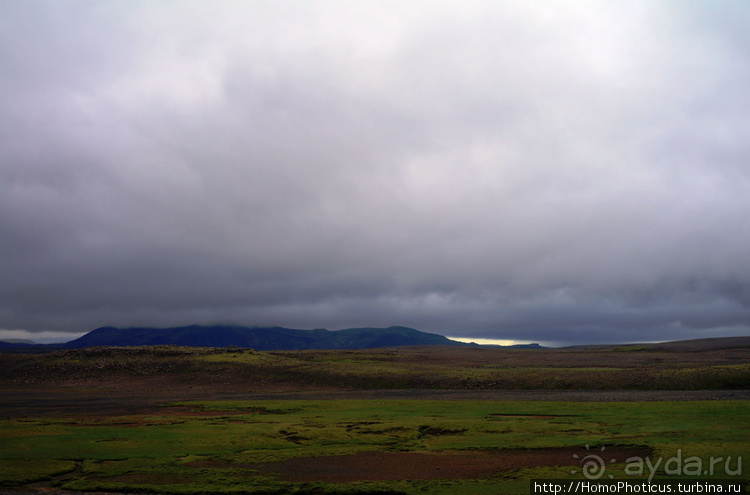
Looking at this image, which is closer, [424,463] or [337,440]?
[424,463]

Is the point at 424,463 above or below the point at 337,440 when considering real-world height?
above

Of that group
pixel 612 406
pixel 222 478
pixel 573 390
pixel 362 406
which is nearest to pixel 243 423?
pixel 362 406

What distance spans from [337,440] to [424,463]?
6.89 meters

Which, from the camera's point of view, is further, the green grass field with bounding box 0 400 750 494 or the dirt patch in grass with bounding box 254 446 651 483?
the dirt patch in grass with bounding box 254 446 651 483

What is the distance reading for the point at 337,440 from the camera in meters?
26.0

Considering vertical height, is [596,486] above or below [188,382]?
above

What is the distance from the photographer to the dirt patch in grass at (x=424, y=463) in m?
18.8

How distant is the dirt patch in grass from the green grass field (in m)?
0.43

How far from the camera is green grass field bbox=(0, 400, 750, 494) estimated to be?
17.8 meters

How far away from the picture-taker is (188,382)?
71.8 meters

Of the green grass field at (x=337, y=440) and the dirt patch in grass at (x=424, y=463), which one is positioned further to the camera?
the dirt patch in grass at (x=424, y=463)

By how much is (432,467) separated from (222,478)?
8.20 meters

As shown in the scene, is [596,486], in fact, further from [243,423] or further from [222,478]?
[243,423]

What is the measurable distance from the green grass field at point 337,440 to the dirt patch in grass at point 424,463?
427 mm
